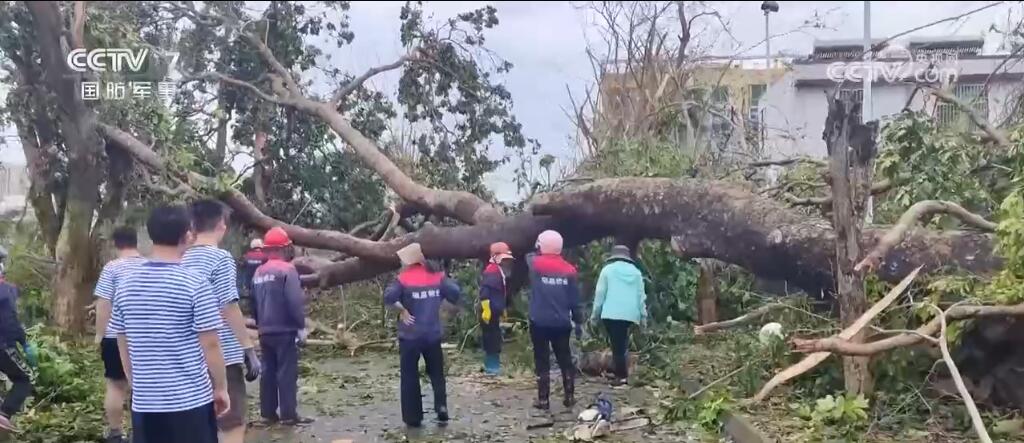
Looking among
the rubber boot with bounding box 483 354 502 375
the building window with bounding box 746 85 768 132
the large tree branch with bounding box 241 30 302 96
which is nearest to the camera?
the large tree branch with bounding box 241 30 302 96

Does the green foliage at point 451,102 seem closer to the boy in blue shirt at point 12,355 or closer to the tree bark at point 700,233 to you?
the tree bark at point 700,233

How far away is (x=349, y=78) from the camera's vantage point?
1143 centimetres

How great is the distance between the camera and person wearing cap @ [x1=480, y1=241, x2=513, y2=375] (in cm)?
913

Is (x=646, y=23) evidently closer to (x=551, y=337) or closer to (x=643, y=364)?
(x=643, y=364)

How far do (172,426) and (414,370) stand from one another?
3.07m

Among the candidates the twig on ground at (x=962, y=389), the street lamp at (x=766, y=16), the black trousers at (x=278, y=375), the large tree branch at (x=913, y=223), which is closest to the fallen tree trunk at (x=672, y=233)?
the large tree branch at (x=913, y=223)

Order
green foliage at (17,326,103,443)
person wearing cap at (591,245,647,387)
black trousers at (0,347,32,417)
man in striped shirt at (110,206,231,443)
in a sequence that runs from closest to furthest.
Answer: man in striped shirt at (110,206,231,443) < black trousers at (0,347,32,417) < green foliage at (17,326,103,443) < person wearing cap at (591,245,647,387)

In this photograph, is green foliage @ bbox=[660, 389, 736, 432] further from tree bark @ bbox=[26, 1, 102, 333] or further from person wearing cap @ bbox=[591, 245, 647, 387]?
tree bark @ bbox=[26, 1, 102, 333]

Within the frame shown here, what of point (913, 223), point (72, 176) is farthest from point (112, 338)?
point (913, 223)

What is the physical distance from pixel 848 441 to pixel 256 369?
11.7 ft

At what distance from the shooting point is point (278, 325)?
281 inches

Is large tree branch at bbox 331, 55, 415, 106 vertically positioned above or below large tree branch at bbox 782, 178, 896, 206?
above

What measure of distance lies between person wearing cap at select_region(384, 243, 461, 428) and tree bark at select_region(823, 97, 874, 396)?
8.96 ft

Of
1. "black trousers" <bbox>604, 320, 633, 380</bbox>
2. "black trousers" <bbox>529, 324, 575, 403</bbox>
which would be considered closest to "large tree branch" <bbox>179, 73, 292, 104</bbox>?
"black trousers" <bbox>529, 324, 575, 403</bbox>
